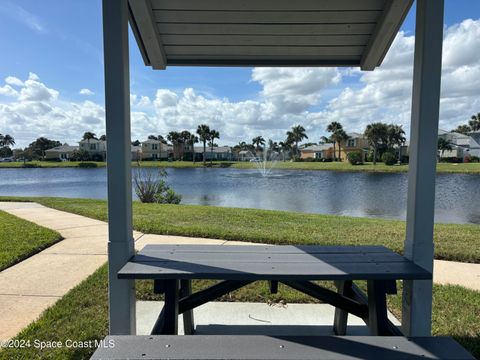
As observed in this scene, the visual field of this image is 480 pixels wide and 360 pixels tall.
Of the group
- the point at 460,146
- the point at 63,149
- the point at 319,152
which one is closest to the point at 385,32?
the point at 460,146

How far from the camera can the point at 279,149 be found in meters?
93.5

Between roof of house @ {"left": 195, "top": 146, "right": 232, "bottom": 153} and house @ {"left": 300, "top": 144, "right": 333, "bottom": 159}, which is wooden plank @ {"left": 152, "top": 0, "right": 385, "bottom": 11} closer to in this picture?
house @ {"left": 300, "top": 144, "right": 333, "bottom": 159}

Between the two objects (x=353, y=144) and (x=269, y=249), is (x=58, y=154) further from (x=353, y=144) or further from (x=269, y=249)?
(x=269, y=249)

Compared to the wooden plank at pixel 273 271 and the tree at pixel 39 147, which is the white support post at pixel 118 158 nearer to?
the wooden plank at pixel 273 271

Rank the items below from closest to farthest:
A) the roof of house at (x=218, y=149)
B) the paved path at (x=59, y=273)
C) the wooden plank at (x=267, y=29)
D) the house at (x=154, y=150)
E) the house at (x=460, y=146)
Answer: the wooden plank at (x=267, y=29) < the paved path at (x=59, y=273) < the house at (x=460, y=146) < the house at (x=154, y=150) < the roof of house at (x=218, y=149)

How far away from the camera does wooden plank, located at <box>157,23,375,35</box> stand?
257 centimetres

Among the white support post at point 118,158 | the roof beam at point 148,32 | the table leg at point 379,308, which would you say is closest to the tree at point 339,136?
the roof beam at point 148,32

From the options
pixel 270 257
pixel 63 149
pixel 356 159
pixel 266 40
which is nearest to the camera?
pixel 270 257

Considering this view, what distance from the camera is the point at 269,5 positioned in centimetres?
240

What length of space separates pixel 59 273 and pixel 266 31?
11.2ft

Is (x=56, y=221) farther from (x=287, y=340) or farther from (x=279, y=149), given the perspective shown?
(x=279, y=149)

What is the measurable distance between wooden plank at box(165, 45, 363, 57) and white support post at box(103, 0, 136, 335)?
2.55ft

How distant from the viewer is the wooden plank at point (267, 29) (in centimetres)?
257

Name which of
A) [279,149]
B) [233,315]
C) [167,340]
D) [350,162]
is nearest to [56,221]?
[233,315]
